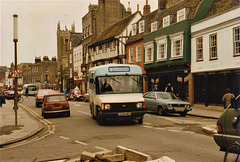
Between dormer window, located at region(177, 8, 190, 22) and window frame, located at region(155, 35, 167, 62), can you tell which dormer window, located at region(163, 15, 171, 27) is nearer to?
window frame, located at region(155, 35, 167, 62)

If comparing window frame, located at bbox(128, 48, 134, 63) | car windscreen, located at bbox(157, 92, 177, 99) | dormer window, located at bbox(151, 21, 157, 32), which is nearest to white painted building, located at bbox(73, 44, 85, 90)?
window frame, located at bbox(128, 48, 134, 63)

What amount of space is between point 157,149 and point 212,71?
54.7 ft

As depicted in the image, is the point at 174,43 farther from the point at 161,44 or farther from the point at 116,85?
the point at 116,85

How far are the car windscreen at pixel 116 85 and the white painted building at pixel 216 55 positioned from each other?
9.51 metres

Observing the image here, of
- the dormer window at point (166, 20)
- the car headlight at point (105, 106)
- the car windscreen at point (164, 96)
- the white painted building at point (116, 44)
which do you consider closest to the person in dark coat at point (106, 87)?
the car headlight at point (105, 106)

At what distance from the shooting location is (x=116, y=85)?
1491cm

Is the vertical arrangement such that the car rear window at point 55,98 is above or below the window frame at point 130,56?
below

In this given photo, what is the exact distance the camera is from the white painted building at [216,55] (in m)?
21.8

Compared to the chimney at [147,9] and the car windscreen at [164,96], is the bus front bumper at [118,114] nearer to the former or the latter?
the car windscreen at [164,96]

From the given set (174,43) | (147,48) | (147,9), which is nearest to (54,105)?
(174,43)

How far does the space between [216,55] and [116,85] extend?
1207 centimetres

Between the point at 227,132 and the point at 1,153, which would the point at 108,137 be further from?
the point at 227,132

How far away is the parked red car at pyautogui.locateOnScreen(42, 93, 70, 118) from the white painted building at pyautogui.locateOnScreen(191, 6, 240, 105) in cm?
1140

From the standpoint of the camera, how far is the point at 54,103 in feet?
65.0
